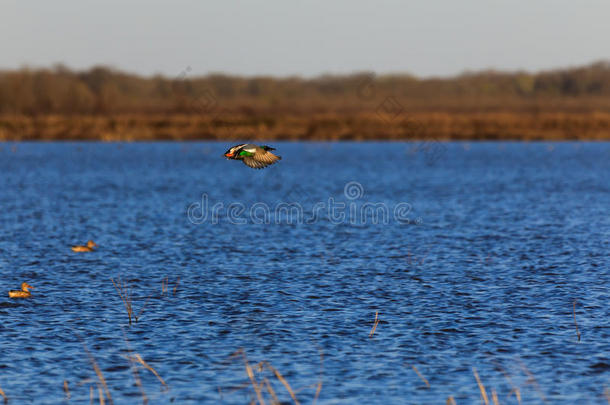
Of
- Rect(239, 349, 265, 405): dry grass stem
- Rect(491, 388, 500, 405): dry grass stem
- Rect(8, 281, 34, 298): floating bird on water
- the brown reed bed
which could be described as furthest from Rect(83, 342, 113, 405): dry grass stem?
the brown reed bed

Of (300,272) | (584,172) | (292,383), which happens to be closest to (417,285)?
(300,272)

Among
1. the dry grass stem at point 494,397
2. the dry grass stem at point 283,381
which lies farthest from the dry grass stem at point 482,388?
the dry grass stem at point 283,381

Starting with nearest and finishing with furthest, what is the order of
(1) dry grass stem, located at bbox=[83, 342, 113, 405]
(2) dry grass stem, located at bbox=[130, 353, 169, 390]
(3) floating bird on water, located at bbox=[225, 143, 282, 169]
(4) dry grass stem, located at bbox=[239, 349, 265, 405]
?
(4) dry grass stem, located at bbox=[239, 349, 265, 405] < (1) dry grass stem, located at bbox=[83, 342, 113, 405] < (2) dry grass stem, located at bbox=[130, 353, 169, 390] < (3) floating bird on water, located at bbox=[225, 143, 282, 169]

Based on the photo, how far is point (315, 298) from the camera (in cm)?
2339

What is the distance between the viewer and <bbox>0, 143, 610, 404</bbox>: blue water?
16.4 meters

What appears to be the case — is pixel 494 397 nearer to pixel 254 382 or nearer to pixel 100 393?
pixel 254 382

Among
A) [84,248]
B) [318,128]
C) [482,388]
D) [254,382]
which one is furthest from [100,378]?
[318,128]

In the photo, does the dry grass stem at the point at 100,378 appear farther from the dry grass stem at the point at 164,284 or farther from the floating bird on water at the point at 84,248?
the floating bird on water at the point at 84,248

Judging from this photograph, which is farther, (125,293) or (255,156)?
(125,293)

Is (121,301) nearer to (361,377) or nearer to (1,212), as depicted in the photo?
(361,377)

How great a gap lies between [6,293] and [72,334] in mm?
5508

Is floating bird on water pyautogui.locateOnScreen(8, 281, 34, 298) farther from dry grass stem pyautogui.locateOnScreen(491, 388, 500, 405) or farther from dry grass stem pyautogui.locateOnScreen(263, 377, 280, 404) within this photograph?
dry grass stem pyautogui.locateOnScreen(491, 388, 500, 405)

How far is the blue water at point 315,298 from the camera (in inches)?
645

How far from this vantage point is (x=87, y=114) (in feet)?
465
